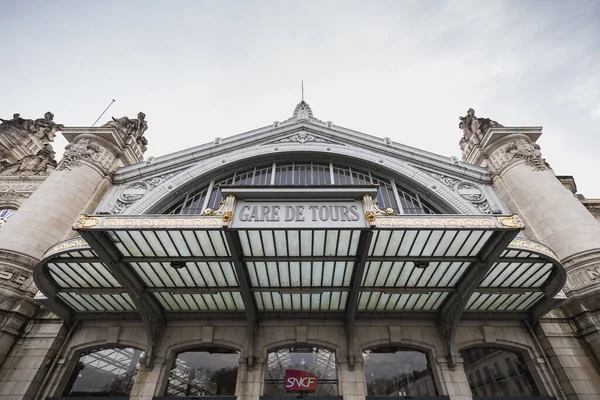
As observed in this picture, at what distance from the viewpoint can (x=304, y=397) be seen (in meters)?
9.23

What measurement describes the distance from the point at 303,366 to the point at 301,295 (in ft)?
8.33

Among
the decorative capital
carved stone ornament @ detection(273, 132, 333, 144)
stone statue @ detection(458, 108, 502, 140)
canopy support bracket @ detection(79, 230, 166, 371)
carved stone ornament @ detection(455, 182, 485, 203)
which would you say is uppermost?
stone statue @ detection(458, 108, 502, 140)

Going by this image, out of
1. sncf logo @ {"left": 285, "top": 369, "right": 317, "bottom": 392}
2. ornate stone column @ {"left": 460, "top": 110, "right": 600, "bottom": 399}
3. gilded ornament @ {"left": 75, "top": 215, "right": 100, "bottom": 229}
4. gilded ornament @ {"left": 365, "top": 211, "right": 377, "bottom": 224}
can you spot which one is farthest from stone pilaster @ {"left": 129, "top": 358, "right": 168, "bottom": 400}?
ornate stone column @ {"left": 460, "top": 110, "right": 600, "bottom": 399}

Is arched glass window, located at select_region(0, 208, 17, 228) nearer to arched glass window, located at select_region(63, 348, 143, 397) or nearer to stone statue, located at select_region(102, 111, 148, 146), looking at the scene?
stone statue, located at select_region(102, 111, 148, 146)

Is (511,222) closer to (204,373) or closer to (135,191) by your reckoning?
(204,373)

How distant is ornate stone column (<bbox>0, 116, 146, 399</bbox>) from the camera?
369 inches

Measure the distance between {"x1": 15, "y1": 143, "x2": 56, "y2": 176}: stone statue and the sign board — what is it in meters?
14.7

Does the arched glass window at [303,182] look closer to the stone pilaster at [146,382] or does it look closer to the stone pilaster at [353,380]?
the stone pilaster at [146,382]

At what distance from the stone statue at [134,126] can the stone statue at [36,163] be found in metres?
4.46

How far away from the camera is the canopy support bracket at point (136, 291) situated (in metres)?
7.57

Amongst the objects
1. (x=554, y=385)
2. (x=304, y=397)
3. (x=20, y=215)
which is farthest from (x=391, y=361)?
(x=20, y=215)

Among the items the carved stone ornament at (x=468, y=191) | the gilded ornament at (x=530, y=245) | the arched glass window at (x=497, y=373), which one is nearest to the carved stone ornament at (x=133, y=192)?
the carved stone ornament at (x=468, y=191)

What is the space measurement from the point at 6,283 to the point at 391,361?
42.8 feet

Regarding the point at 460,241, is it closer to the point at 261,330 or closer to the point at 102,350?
the point at 261,330
